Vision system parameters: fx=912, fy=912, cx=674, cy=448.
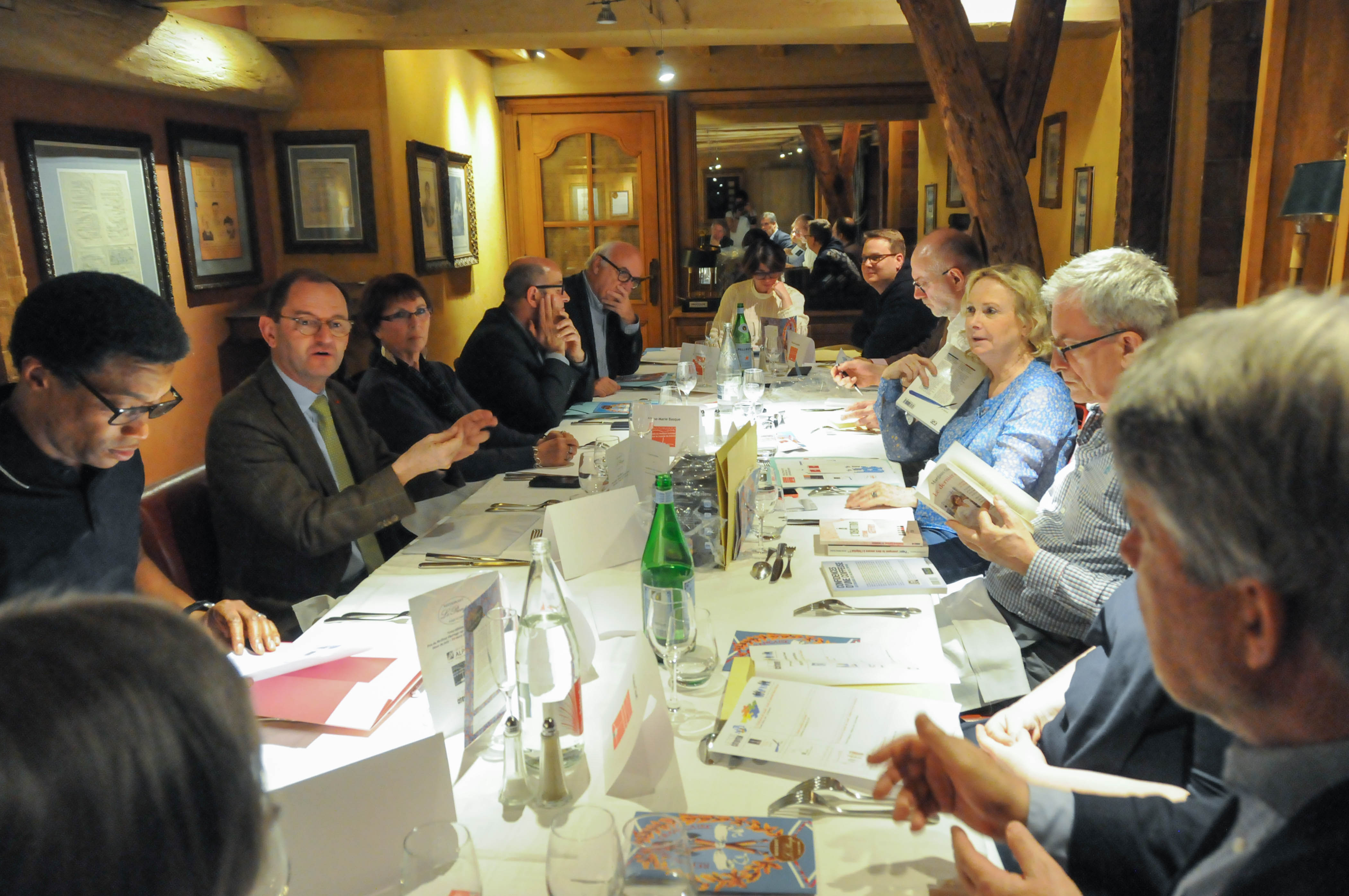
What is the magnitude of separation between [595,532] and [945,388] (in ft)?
4.46

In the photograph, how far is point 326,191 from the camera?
5.34 meters

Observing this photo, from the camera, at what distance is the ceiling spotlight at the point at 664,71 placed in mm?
6473

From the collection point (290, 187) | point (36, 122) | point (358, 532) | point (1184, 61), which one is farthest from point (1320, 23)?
point (290, 187)

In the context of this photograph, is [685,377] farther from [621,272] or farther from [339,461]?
[339,461]

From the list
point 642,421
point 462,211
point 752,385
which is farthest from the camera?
point 462,211

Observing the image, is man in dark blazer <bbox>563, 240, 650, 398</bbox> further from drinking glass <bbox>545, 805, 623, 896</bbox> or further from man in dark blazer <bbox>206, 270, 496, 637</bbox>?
drinking glass <bbox>545, 805, 623, 896</bbox>

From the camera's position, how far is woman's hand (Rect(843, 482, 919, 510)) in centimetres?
233

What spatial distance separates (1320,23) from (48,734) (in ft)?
13.2

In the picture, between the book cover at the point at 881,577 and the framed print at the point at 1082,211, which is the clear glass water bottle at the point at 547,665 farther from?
the framed print at the point at 1082,211

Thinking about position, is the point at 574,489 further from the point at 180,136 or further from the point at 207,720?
the point at 180,136

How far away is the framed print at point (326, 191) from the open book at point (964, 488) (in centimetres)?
441

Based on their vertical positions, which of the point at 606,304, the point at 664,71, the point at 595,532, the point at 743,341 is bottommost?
the point at 595,532

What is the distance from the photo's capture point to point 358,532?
2.12 metres

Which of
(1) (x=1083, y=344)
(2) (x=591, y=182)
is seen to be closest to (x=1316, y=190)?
(1) (x=1083, y=344)
